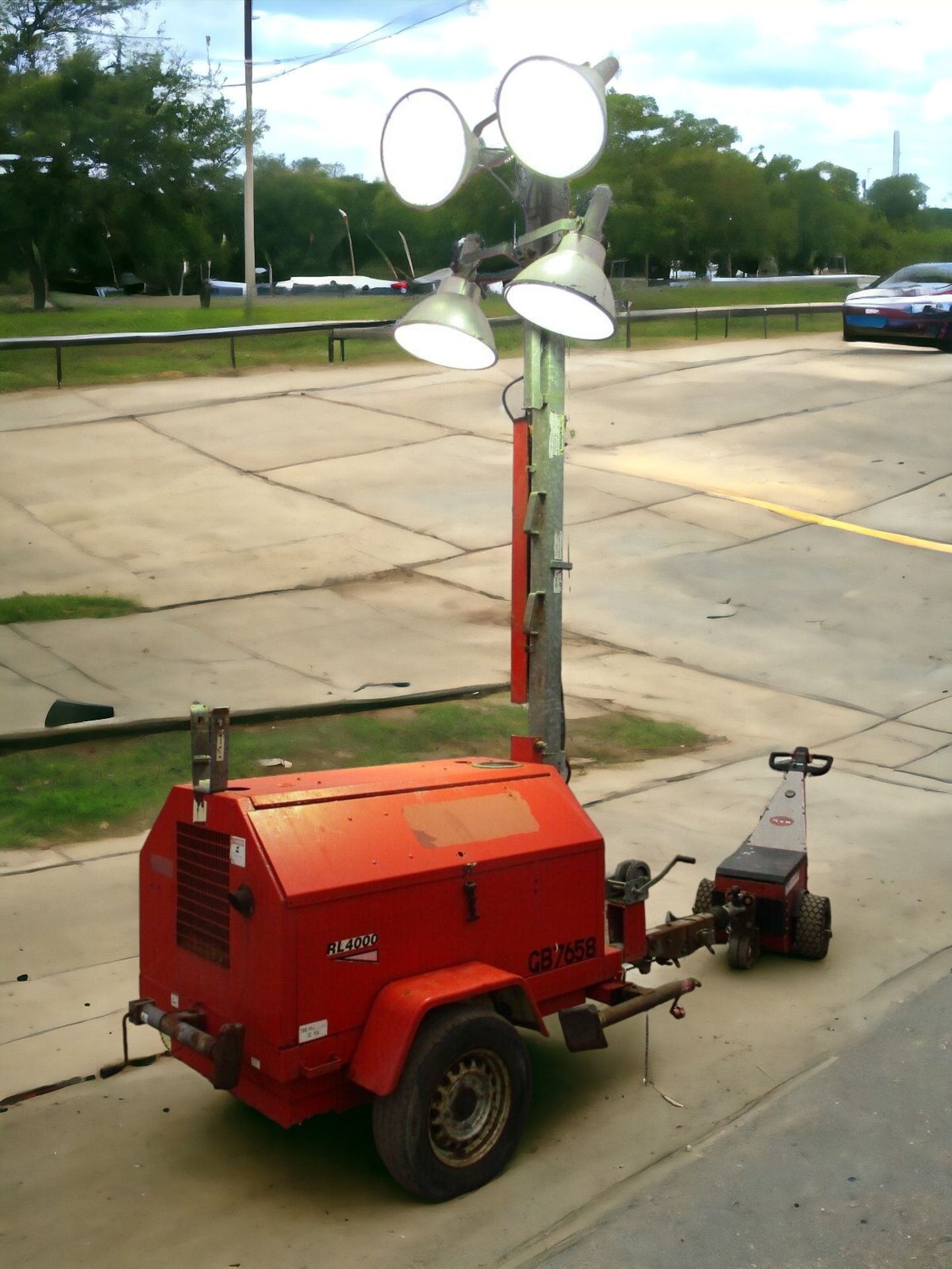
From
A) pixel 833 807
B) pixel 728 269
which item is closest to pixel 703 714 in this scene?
pixel 833 807

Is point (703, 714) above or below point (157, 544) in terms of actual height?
below

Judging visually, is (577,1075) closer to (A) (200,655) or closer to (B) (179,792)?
(B) (179,792)

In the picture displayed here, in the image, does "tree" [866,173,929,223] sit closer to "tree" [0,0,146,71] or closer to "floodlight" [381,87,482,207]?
"tree" [0,0,146,71]

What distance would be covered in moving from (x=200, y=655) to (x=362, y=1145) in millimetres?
7524

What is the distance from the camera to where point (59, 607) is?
13.4 m

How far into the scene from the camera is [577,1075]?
19.0ft

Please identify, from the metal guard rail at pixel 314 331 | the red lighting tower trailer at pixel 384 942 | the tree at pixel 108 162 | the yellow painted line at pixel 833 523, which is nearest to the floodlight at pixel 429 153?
the red lighting tower trailer at pixel 384 942

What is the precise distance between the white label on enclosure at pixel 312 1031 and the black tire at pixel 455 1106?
0.30 m

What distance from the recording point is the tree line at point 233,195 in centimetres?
3950

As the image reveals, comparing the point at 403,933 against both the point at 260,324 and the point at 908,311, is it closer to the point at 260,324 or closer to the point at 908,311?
the point at 908,311

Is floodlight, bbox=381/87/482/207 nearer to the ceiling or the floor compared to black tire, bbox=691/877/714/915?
nearer to the ceiling

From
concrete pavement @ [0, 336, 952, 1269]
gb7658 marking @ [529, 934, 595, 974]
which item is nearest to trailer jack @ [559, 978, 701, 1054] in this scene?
gb7658 marking @ [529, 934, 595, 974]

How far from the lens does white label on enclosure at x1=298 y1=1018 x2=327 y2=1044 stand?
177 inches

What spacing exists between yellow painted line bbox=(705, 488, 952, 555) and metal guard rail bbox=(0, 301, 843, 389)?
606 centimetres
